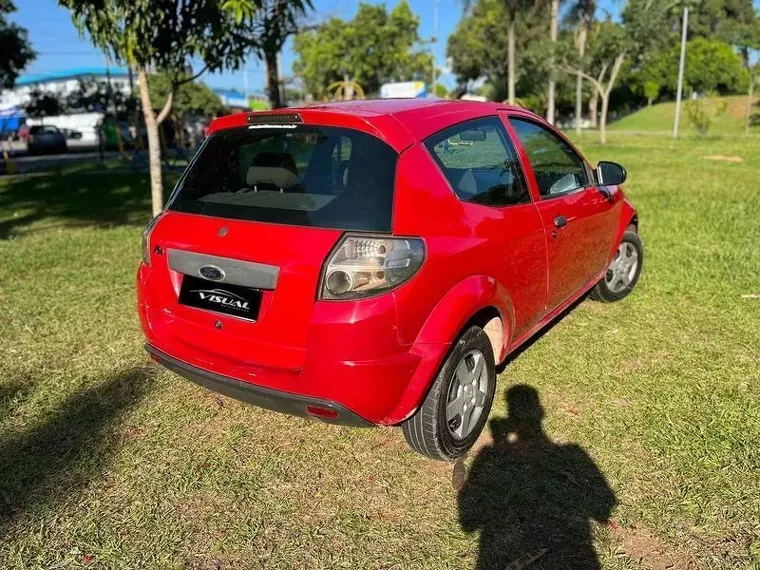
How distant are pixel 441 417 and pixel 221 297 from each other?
1141 mm

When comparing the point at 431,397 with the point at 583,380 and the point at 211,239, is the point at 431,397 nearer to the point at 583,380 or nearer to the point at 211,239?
the point at 211,239

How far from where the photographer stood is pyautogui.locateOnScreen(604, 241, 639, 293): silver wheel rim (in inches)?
202

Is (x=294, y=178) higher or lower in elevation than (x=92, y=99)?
lower

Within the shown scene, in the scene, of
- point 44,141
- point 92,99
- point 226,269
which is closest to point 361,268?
point 226,269

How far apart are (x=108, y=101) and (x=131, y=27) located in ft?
110

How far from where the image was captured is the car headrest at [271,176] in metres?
2.99

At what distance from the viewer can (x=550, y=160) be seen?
396cm

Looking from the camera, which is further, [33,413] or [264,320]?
[33,413]

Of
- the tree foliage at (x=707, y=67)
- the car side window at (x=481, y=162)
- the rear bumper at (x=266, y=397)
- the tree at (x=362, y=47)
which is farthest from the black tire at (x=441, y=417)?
the tree foliage at (x=707, y=67)

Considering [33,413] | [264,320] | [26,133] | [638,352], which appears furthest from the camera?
[26,133]

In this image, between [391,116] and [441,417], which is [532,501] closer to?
[441,417]

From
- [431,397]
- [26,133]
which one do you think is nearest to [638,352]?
[431,397]

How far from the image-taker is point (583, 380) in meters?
3.83

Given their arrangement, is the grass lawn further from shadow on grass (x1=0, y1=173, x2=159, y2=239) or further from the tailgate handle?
shadow on grass (x1=0, y1=173, x2=159, y2=239)
